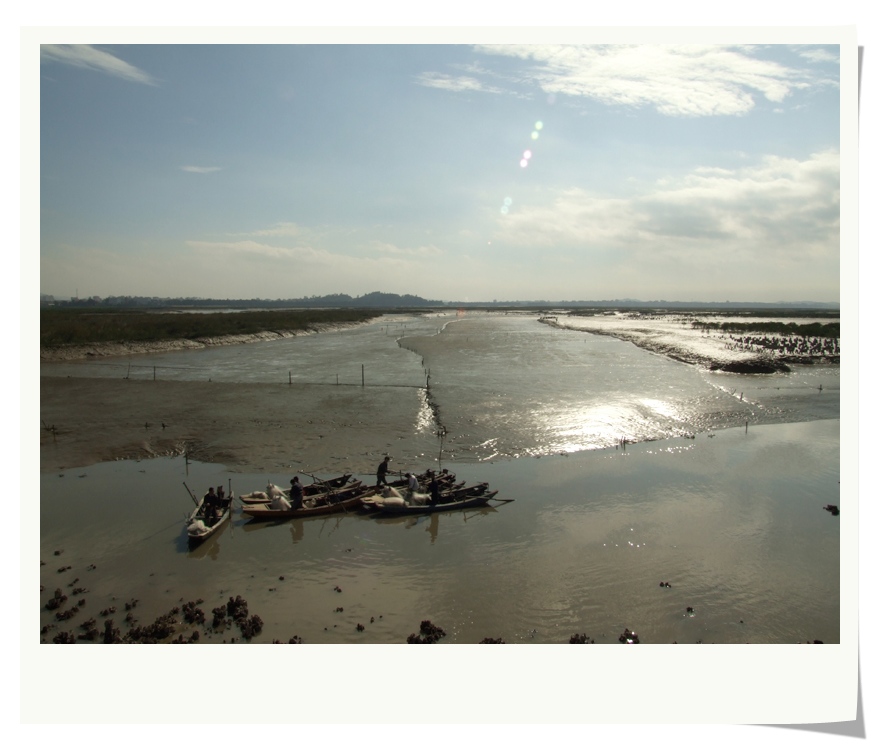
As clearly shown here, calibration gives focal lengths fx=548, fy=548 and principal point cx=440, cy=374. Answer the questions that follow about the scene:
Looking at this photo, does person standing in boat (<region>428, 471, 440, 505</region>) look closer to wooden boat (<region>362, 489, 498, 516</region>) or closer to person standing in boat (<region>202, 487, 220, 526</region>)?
wooden boat (<region>362, 489, 498, 516</region>)

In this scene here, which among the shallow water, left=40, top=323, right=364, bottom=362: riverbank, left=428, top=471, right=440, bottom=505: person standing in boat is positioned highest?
left=40, top=323, right=364, bottom=362: riverbank

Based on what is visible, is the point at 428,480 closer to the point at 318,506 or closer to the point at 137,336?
the point at 318,506

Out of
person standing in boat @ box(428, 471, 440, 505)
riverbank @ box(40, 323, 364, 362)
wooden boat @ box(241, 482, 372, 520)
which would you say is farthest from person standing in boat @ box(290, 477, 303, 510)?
riverbank @ box(40, 323, 364, 362)

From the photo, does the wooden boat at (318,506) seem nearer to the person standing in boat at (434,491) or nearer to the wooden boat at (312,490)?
the wooden boat at (312,490)
